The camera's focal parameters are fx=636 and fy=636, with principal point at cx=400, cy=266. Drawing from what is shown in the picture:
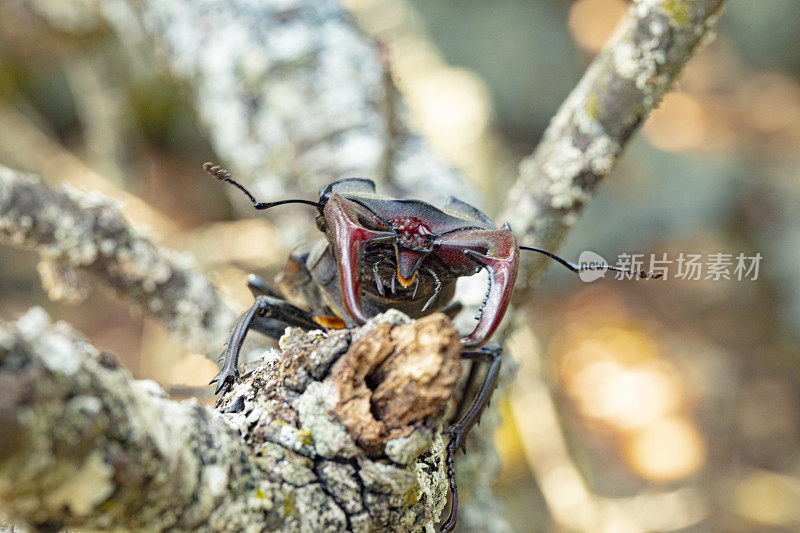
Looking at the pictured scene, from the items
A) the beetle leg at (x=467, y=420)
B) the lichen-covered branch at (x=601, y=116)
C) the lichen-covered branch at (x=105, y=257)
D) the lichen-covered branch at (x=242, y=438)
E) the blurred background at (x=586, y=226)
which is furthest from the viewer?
the blurred background at (x=586, y=226)

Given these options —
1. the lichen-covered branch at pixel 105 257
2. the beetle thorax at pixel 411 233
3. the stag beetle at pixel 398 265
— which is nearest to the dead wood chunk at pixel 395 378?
the stag beetle at pixel 398 265

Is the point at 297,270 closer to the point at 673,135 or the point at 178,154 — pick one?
the point at 178,154

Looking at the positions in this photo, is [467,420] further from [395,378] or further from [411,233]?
[395,378]

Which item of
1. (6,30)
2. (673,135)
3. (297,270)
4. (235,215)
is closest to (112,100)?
(6,30)

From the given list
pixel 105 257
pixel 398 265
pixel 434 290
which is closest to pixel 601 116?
pixel 434 290

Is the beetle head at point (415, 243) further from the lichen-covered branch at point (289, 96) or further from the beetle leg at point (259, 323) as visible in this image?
the lichen-covered branch at point (289, 96)

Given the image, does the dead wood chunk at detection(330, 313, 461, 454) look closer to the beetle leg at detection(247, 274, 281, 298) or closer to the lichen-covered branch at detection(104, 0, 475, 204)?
the beetle leg at detection(247, 274, 281, 298)

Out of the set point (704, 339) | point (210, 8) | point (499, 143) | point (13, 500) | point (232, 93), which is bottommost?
point (13, 500)
